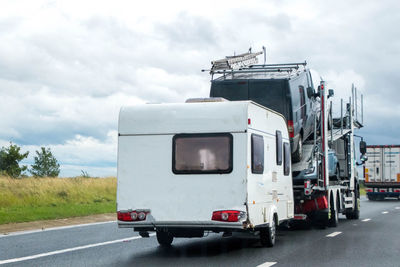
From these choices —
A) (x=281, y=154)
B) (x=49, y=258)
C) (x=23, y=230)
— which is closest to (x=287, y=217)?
(x=281, y=154)

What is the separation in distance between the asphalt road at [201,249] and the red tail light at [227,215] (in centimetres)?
65

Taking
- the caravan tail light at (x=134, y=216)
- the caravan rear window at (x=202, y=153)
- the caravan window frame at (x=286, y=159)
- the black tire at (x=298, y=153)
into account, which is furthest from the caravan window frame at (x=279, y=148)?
the caravan tail light at (x=134, y=216)

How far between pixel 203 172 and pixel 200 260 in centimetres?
147

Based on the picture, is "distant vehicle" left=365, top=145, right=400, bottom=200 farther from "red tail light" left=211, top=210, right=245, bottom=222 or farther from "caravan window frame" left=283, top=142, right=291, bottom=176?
"red tail light" left=211, top=210, right=245, bottom=222

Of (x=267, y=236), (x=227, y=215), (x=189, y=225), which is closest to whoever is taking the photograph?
(x=227, y=215)

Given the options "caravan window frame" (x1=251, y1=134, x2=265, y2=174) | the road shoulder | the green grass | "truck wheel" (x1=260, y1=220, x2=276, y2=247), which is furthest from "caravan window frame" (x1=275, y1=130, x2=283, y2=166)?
the green grass

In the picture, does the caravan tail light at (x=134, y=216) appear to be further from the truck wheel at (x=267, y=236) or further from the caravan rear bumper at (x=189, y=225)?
the truck wheel at (x=267, y=236)

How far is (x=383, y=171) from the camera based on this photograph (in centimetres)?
4178

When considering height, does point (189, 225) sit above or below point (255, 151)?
below

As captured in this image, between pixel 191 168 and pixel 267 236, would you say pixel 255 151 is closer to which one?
pixel 191 168

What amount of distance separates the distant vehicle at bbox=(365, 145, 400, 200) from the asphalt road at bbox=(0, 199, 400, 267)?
25220mm

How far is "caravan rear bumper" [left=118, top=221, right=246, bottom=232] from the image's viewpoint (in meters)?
11.4

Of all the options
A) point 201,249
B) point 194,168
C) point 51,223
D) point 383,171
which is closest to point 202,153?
point 194,168

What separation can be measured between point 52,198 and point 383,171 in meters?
22.0
